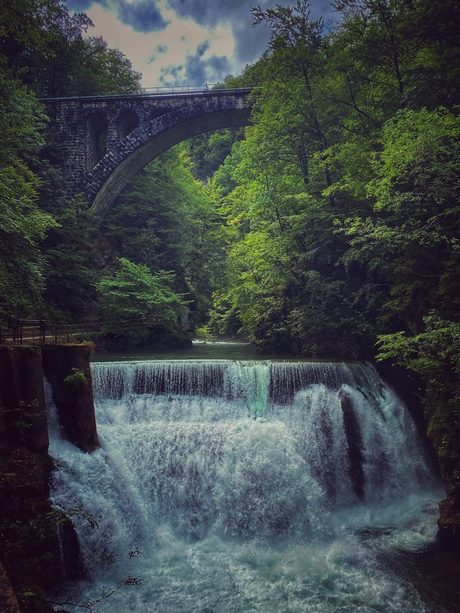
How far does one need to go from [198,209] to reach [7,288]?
16.1 m

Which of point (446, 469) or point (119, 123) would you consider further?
point (119, 123)

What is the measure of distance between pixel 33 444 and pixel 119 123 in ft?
73.4

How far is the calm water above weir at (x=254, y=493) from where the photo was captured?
6.64m

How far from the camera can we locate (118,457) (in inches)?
352

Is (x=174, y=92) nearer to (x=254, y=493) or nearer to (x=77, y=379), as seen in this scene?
(x=77, y=379)

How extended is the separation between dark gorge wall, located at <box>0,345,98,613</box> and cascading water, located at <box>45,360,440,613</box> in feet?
1.45

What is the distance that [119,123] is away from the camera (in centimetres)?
2412

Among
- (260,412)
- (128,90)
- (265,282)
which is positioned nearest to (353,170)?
(265,282)

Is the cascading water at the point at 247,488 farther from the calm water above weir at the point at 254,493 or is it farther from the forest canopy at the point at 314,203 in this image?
the forest canopy at the point at 314,203

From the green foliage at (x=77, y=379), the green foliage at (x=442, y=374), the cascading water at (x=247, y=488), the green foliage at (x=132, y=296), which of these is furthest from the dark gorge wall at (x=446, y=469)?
the green foliage at (x=132, y=296)

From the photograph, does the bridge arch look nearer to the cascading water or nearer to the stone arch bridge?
the stone arch bridge

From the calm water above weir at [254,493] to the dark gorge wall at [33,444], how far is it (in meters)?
0.44

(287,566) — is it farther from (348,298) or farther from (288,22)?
(288,22)

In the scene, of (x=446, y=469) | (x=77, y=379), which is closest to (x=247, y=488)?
(x=446, y=469)
